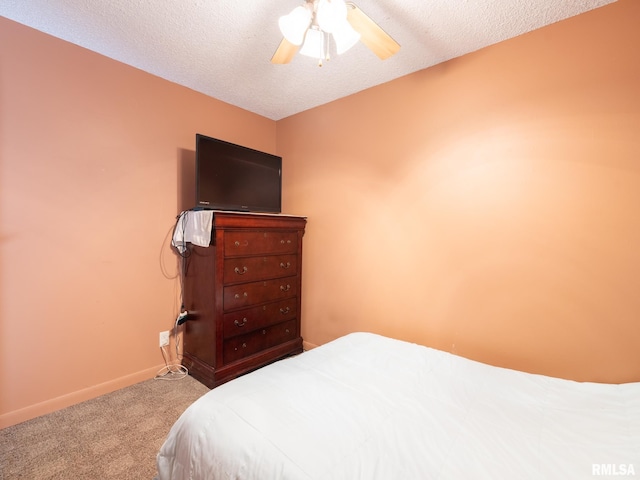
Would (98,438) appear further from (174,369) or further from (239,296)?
(239,296)

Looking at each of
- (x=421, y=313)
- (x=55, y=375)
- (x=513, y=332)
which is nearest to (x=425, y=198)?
(x=421, y=313)

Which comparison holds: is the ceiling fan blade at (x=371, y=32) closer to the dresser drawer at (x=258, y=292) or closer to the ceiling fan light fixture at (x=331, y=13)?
the ceiling fan light fixture at (x=331, y=13)

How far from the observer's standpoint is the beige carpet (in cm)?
145

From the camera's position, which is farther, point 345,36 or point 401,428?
point 345,36

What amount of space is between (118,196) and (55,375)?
1.29m

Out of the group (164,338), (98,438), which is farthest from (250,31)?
(98,438)

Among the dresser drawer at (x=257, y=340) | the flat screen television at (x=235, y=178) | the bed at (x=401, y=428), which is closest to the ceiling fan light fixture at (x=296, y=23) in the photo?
the flat screen television at (x=235, y=178)

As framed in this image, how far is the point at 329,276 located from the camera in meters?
2.79

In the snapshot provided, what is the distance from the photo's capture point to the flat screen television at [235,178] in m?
2.30

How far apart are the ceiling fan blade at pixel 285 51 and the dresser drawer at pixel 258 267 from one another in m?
1.42

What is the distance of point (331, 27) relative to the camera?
135cm

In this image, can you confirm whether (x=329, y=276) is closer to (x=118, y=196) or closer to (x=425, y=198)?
(x=425, y=198)

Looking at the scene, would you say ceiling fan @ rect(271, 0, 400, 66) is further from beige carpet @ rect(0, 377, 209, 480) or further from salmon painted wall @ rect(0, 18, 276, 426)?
beige carpet @ rect(0, 377, 209, 480)

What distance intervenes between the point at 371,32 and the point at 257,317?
85.4 inches
